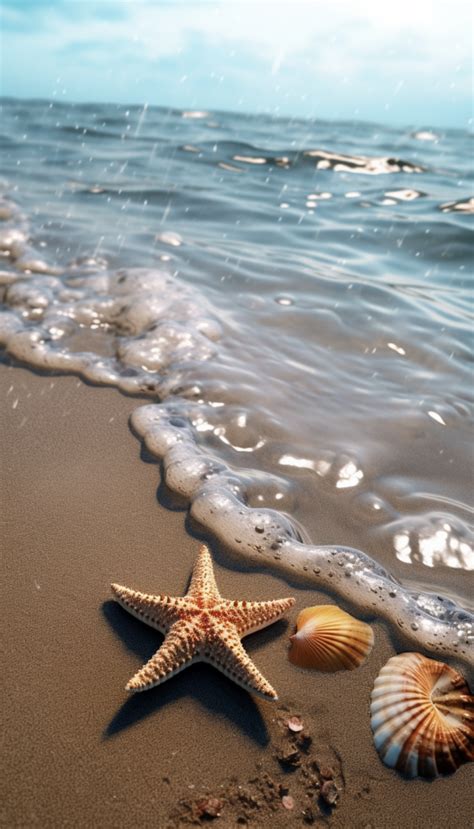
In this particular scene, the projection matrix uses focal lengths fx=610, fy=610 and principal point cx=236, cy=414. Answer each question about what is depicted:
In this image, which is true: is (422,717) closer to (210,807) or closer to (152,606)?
(210,807)

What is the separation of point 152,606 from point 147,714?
44 centimetres

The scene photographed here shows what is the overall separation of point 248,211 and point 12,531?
8510mm

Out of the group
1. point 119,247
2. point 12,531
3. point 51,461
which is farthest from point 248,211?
point 12,531

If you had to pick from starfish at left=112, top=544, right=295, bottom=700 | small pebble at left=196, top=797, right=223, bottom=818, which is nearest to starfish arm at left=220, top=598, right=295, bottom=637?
starfish at left=112, top=544, right=295, bottom=700

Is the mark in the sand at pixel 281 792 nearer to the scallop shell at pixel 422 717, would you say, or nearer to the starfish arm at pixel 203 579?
the scallop shell at pixel 422 717

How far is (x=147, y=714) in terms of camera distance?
2.53m

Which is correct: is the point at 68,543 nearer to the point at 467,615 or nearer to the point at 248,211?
the point at 467,615

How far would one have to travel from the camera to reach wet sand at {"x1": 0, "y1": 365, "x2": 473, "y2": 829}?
227 cm

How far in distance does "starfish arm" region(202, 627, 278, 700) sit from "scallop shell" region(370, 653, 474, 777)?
1.66 feet

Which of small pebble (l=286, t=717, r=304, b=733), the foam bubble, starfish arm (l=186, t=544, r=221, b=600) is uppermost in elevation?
starfish arm (l=186, t=544, r=221, b=600)

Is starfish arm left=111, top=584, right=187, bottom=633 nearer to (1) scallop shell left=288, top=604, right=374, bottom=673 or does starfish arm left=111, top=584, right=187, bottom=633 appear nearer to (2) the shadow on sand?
(2) the shadow on sand

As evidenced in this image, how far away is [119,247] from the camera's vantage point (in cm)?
797

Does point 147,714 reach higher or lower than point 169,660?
lower

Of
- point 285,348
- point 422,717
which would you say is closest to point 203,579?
point 422,717
